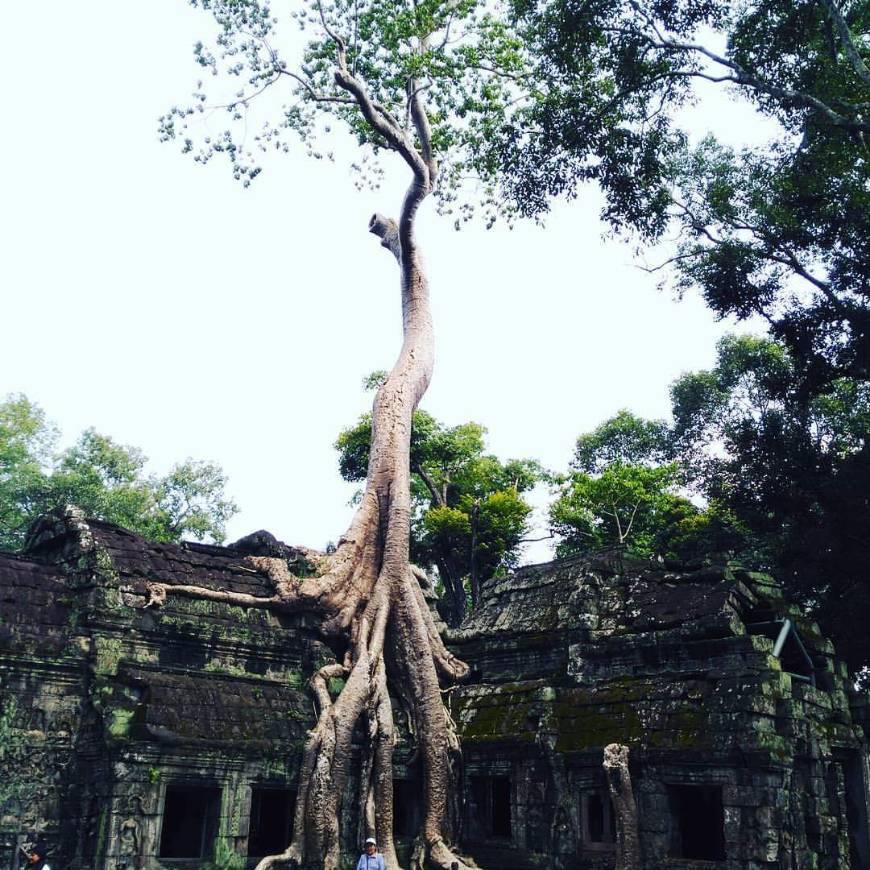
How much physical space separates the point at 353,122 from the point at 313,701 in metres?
12.4

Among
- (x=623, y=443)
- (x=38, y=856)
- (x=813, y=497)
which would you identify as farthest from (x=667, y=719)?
(x=623, y=443)

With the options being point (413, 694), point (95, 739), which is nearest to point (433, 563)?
point (413, 694)

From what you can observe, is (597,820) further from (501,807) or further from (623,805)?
(501,807)

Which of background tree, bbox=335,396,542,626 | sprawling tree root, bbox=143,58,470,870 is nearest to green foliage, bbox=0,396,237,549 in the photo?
background tree, bbox=335,396,542,626

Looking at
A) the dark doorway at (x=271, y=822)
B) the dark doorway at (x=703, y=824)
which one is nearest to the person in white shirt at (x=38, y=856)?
the dark doorway at (x=271, y=822)

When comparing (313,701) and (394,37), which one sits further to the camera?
(394,37)

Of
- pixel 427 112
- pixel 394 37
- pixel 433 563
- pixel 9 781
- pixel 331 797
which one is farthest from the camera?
pixel 433 563

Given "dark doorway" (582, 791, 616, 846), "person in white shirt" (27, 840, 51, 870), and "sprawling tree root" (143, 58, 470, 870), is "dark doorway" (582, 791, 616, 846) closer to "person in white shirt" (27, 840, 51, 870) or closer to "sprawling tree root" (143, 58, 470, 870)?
"sprawling tree root" (143, 58, 470, 870)

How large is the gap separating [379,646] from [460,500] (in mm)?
18129

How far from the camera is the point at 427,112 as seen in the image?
1892 cm

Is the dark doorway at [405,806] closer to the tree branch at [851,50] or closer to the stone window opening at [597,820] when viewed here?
the stone window opening at [597,820]

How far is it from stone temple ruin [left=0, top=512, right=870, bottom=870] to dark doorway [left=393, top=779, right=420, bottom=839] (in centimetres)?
3

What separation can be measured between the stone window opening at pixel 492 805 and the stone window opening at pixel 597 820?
1393 millimetres

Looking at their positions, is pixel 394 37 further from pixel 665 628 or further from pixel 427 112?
pixel 665 628
